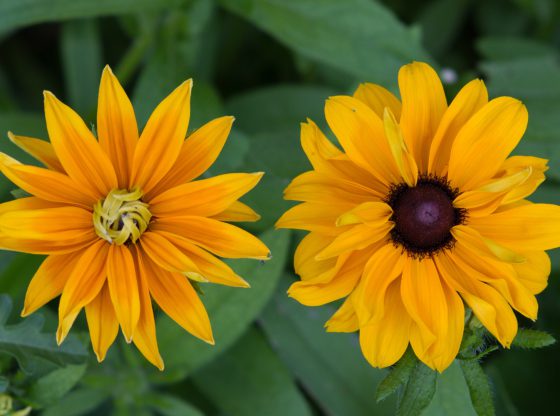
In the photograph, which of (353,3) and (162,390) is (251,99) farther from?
(162,390)

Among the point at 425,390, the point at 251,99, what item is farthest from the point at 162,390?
the point at 425,390

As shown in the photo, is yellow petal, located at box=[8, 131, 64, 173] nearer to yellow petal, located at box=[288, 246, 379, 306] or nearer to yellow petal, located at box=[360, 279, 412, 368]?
yellow petal, located at box=[288, 246, 379, 306]

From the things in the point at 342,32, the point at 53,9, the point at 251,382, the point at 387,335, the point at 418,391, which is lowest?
the point at 251,382

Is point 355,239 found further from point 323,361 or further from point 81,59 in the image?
point 81,59

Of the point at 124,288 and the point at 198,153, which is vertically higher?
the point at 198,153

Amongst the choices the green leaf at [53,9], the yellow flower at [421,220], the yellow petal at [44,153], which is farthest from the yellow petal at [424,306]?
the green leaf at [53,9]

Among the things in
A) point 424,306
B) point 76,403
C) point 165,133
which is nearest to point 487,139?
point 424,306

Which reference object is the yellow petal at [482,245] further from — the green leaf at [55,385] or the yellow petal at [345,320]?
the green leaf at [55,385]

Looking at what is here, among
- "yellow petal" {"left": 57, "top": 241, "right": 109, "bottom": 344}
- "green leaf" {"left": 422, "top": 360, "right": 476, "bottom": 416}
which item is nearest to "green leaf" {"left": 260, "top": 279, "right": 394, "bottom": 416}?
"green leaf" {"left": 422, "top": 360, "right": 476, "bottom": 416}
